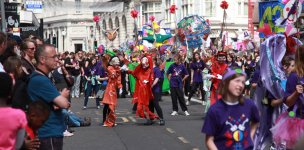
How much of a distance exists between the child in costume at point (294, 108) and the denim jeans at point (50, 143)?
246 cm

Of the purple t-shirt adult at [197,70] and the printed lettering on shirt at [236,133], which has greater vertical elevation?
the printed lettering on shirt at [236,133]

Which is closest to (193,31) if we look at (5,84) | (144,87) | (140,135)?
(144,87)

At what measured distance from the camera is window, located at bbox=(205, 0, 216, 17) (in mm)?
57006

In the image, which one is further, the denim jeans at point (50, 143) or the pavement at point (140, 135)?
the pavement at point (140, 135)

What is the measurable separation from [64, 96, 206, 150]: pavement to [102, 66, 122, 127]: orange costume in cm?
24

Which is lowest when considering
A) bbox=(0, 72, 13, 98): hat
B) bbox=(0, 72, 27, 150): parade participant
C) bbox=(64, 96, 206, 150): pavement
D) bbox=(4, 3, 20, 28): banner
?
bbox=(64, 96, 206, 150): pavement

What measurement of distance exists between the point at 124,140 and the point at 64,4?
36323mm

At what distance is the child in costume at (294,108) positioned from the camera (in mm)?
7531

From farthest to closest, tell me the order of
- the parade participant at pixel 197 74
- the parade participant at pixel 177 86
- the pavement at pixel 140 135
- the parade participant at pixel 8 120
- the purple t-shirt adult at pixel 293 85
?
1. the parade participant at pixel 197 74
2. the parade participant at pixel 177 86
3. the pavement at pixel 140 135
4. the purple t-shirt adult at pixel 293 85
5. the parade participant at pixel 8 120

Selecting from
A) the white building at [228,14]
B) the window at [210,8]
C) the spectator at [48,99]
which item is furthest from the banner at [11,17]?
the window at [210,8]

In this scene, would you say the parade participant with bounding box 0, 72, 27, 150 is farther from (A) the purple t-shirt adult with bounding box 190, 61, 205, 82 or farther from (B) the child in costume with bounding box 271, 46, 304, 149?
(A) the purple t-shirt adult with bounding box 190, 61, 205, 82

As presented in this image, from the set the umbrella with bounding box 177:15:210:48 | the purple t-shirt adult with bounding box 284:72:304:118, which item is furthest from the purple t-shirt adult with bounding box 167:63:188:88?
the purple t-shirt adult with bounding box 284:72:304:118

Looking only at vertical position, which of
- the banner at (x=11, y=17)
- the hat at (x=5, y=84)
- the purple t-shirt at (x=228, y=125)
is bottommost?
the purple t-shirt at (x=228, y=125)

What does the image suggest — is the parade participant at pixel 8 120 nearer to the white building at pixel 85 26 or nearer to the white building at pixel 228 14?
the white building at pixel 228 14
